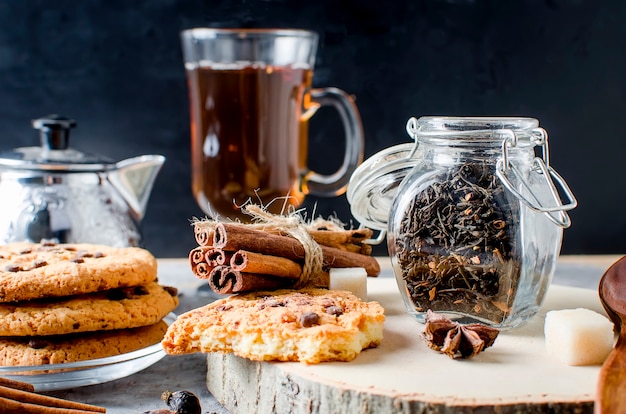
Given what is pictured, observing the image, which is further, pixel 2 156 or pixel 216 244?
pixel 2 156

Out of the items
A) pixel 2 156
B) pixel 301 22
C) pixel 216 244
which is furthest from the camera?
pixel 301 22

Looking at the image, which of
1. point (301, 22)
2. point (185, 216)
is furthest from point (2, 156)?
point (301, 22)

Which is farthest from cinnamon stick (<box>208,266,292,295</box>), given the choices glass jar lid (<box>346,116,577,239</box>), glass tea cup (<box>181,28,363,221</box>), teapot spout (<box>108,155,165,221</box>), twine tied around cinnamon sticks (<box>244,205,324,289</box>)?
teapot spout (<box>108,155,165,221</box>)

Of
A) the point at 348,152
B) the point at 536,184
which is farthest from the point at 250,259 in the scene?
the point at 348,152

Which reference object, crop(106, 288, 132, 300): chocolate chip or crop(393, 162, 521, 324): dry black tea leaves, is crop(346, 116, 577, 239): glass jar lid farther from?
crop(106, 288, 132, 300): chocolate chip

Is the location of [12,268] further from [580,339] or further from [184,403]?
[580,339]

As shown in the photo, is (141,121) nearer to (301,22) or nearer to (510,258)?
(301,22)
